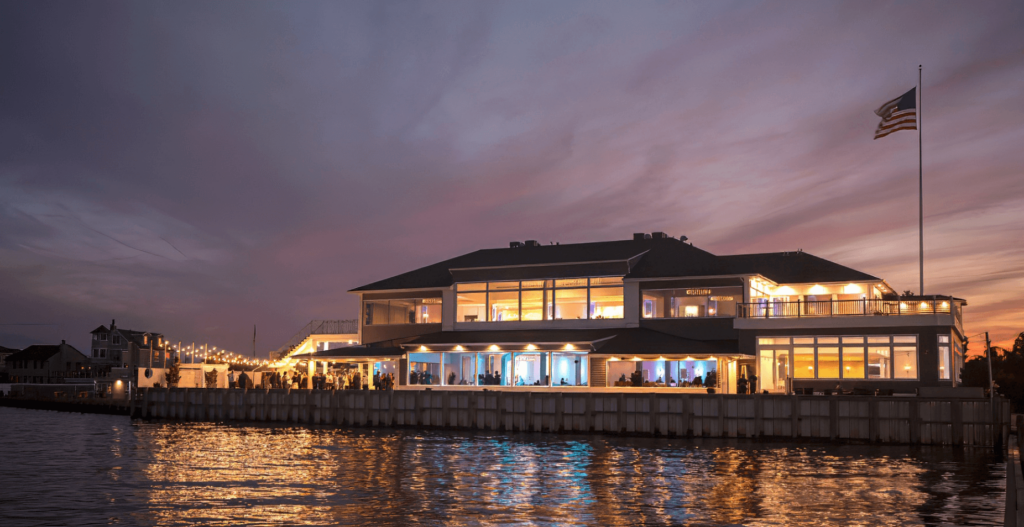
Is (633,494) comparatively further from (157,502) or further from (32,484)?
(32,484)

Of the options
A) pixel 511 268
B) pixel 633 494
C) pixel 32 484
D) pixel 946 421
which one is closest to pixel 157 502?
pixel 32 484

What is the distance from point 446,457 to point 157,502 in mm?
11080

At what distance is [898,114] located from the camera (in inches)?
1602

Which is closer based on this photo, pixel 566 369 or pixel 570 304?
pixel 566 369

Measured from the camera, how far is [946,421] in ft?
105

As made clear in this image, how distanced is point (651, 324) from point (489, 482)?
966 inches

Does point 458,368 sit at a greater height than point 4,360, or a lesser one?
greater

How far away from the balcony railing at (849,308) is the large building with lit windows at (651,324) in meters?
0.06

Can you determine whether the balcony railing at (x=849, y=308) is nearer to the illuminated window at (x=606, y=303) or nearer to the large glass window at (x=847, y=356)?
the large glass window at (x=847, y=356)

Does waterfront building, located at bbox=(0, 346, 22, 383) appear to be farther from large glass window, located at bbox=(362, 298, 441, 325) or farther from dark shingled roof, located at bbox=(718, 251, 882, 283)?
dark shingled roof, located at bbox=(718, 251, 882, 283)

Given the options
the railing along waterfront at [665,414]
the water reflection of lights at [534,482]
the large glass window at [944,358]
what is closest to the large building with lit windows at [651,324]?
the large glass window at [944,358]

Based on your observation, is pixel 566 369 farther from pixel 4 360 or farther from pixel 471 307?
pixel 4 360

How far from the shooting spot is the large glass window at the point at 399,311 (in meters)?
51.9

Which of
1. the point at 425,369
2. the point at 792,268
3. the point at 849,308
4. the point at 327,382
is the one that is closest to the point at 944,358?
the point at 849,308
